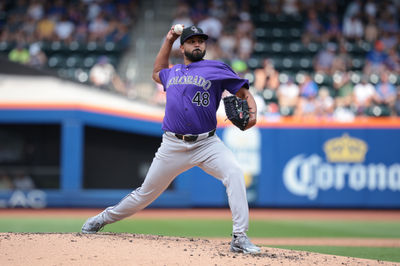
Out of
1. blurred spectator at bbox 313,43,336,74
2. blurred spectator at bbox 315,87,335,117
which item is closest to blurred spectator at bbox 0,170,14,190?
blurred spectator at bbox 315,87,335,117

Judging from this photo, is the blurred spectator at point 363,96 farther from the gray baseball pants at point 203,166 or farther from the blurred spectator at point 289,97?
the gray baseball pants at point 203,166

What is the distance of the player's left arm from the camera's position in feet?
16.2

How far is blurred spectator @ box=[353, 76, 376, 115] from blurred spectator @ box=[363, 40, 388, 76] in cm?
72

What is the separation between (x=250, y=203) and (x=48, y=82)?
4.71 metres

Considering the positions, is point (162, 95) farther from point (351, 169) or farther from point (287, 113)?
point (351, 169)

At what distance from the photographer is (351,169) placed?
12.1m

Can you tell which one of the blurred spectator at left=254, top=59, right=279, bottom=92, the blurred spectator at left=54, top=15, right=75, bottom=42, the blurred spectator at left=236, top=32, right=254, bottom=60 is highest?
the blurred spectator at left=54, top=15, right=75, bottom=42

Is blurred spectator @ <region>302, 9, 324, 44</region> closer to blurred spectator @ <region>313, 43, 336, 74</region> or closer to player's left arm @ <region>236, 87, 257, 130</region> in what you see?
blurred spectator @ <region>313, 43, 336, 74</region>

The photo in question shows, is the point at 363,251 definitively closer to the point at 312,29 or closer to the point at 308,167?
the point at 308,167

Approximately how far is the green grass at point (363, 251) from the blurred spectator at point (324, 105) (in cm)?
579

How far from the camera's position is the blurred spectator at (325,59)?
542 inches

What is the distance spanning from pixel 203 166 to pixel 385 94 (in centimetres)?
853

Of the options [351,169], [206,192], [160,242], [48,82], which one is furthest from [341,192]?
[160,242]

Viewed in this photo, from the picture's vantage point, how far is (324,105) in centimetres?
1222
